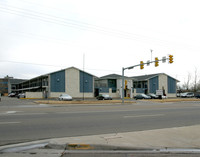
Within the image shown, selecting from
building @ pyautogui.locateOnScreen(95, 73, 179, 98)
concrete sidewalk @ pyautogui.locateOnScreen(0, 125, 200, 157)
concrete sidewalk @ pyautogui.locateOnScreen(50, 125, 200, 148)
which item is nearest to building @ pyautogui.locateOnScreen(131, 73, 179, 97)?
building @ pyautogui.locateOnScreen(95, 73, 179, 98)

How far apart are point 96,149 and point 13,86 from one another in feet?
358

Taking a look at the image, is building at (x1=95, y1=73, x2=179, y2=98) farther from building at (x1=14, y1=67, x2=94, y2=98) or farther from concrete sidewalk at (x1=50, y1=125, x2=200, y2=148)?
concrete sidewalk at (x1=50, y1=125, x2=200, y2=148)

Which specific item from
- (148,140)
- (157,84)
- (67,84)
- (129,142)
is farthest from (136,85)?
(129,142)

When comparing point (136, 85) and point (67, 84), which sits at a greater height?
Answer: point (67, 84)

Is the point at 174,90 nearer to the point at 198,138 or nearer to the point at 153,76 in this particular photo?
the point at 153,76

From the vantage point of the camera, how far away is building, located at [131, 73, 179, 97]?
66.2 metres

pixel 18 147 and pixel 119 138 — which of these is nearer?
pixel 18 147

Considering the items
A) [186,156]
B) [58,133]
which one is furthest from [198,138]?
[58,133]

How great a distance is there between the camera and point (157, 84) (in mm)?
67688

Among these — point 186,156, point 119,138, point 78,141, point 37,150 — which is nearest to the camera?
point 186,156

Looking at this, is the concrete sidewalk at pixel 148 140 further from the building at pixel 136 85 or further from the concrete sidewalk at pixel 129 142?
the building at pixel 136 85

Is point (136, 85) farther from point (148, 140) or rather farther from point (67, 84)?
point (148, 140)

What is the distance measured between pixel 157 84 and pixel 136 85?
780cm

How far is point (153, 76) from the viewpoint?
6706cm
